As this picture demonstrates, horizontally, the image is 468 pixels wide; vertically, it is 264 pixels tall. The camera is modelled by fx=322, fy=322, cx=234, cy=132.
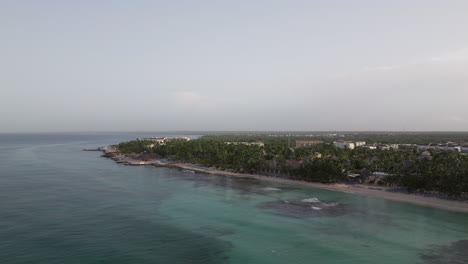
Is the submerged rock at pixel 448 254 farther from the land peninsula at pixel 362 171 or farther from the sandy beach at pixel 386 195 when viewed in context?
the land peninsula at pixel 362 171

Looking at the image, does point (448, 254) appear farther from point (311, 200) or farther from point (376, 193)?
point (376, 193)

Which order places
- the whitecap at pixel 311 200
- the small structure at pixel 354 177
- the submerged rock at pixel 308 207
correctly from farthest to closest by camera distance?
the small structure at pixel 354 177 < the whitecap at pixel 311 200 < the submerged rock at pixel 308 207

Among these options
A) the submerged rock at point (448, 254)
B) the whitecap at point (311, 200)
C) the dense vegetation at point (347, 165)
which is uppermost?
the dense vegetation at point (347, 165)

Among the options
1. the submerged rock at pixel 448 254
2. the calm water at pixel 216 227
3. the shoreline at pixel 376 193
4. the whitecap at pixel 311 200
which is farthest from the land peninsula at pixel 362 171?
the submerged rock at pixel 448 254

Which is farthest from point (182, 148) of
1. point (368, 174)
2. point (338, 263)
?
point (338, 263)

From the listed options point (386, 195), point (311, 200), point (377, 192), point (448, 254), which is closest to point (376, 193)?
point (377, 192)
